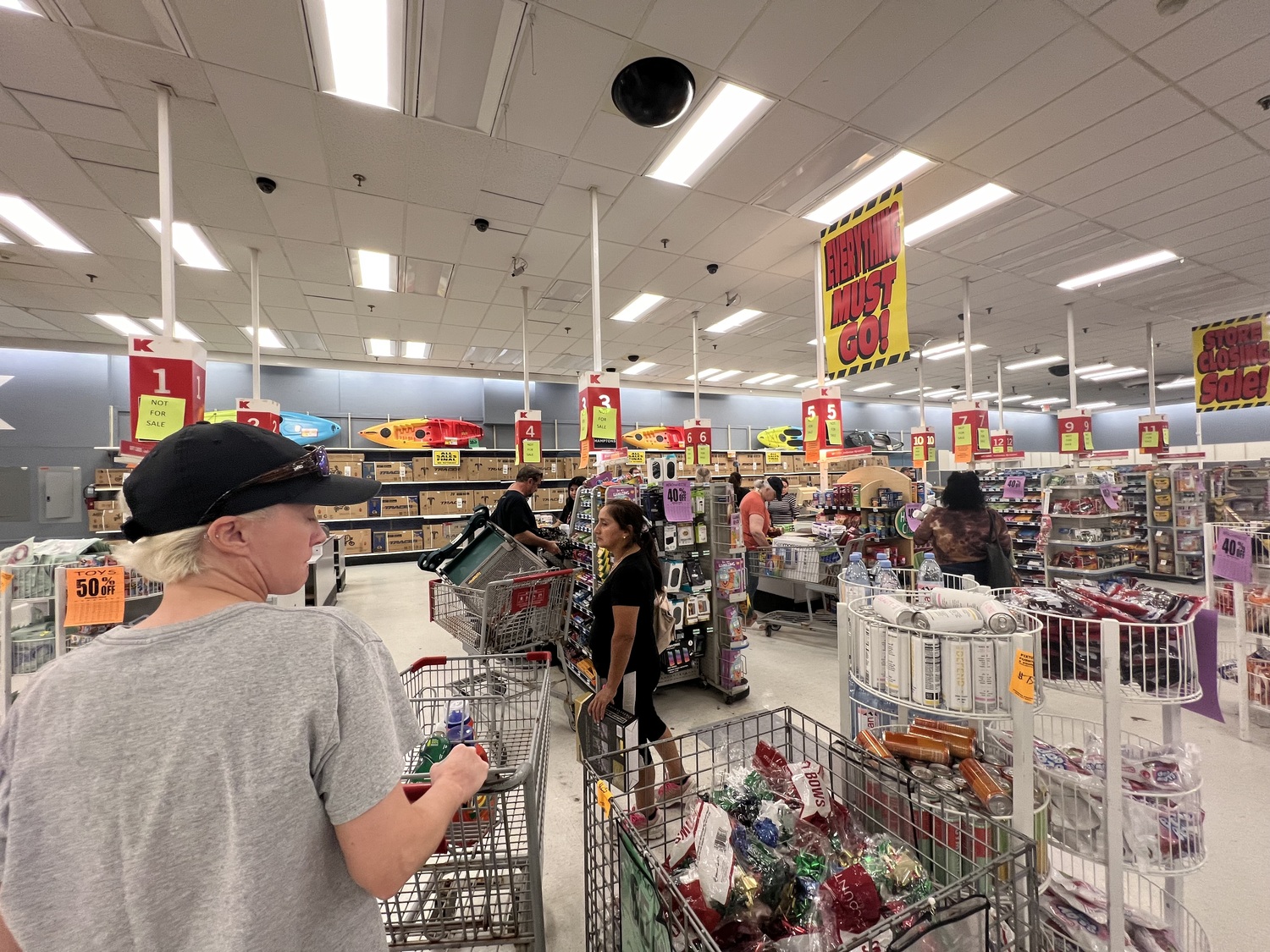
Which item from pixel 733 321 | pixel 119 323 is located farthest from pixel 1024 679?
pixel 119 323

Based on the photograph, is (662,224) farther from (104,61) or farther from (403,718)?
(403,718)

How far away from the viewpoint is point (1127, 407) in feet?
61.4

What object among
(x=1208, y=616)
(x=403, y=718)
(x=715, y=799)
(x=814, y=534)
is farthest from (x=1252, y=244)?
(x=403, y=718)

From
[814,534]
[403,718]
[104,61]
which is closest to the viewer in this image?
[403,718]

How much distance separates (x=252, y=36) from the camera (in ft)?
9.89

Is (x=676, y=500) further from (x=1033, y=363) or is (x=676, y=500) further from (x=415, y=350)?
(x=1033, y=363)

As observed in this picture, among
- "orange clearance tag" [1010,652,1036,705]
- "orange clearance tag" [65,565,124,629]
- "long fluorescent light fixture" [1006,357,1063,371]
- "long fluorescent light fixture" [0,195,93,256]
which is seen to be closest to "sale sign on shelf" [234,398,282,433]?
"long fluorescent light fixture" [0,195,93,256]

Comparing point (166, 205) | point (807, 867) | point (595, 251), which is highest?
point (595, 251)

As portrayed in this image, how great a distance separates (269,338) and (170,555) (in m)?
10.2

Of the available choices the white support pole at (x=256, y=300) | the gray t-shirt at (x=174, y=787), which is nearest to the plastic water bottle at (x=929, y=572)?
the gray t-shirt at (x=174, y=787)

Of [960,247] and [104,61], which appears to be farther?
[960,247]

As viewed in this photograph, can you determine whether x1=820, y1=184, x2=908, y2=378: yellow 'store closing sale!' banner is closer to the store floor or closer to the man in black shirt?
the store floor

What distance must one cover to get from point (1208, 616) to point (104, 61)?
618cm

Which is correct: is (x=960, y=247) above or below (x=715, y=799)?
above
